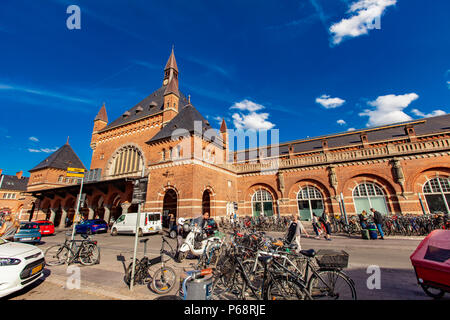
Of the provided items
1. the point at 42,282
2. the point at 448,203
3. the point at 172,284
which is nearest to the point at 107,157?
the point at 42,282

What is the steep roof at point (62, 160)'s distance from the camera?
34.1 meters

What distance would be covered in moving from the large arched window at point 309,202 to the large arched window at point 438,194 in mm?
7574

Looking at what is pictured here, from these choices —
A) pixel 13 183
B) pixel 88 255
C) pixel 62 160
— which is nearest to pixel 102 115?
pixel 62 160

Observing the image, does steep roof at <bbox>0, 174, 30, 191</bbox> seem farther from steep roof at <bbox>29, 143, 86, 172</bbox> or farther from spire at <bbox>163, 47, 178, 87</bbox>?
spire at <bbox>163, 47, 178, 87</bbox>

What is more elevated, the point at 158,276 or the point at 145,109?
the point at 145,109

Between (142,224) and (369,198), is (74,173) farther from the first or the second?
(369,198)

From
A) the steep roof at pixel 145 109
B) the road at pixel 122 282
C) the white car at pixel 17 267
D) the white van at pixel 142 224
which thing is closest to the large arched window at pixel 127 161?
the steep roof at pixel 145 109

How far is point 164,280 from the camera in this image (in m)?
4.36

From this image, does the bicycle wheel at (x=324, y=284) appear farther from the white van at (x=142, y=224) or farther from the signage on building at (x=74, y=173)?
the white van at (x=142, y=224)

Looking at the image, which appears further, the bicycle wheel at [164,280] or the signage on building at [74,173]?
the signage on building at [74,173]

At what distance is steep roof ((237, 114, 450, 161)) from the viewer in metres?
19.5

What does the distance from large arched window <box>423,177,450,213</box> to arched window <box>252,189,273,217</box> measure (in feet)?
40.5

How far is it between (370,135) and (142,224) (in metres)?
26.0
